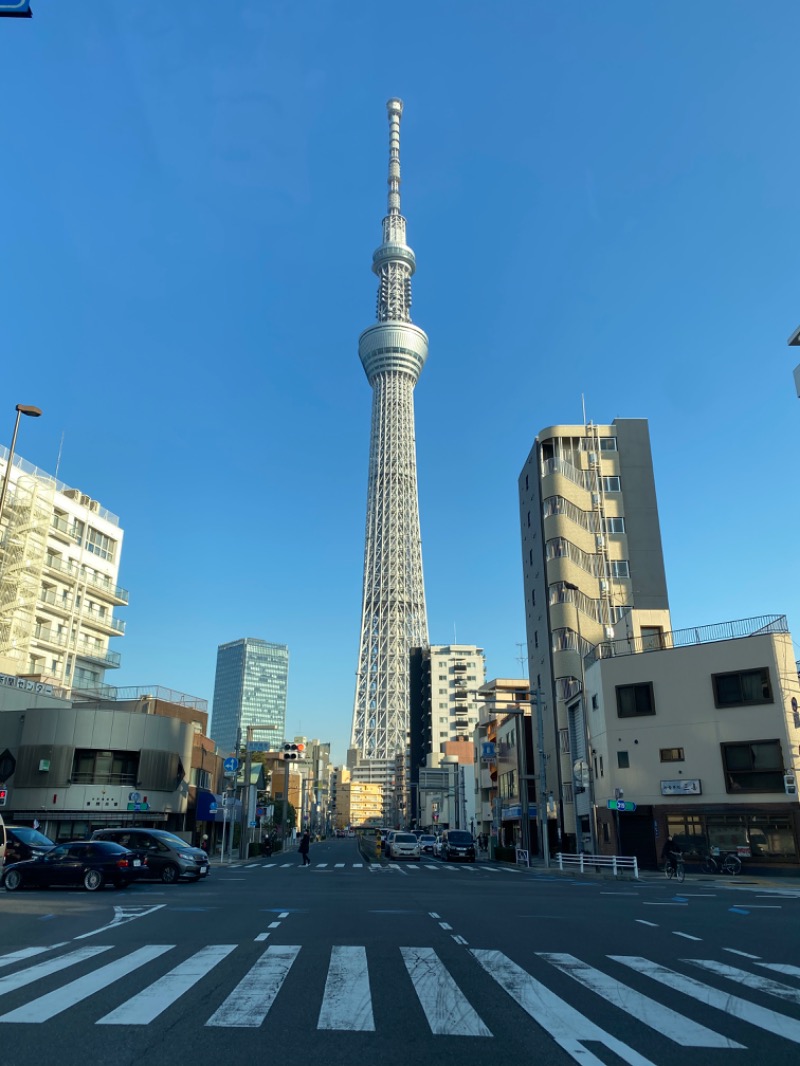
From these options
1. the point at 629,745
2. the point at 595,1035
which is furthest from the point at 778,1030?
the point at 629,745

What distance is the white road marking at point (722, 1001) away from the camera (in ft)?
24.9

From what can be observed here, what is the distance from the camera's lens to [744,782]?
121 feet

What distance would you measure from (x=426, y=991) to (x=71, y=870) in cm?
1768

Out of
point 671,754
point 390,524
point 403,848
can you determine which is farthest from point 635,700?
point 390,524

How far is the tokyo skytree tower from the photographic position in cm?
16812

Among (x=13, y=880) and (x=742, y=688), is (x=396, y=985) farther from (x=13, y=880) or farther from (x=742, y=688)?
(x=742, y=688)

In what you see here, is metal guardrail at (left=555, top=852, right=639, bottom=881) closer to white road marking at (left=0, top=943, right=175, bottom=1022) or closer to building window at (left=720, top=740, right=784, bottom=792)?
building window at (left=720, top=740, right=784, bottom=792)

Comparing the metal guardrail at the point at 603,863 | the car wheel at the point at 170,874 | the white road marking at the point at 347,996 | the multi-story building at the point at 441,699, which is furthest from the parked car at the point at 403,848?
the multi-story building at the point at 441,699

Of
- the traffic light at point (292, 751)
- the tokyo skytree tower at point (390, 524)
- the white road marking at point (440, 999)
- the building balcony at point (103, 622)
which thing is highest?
the tokyo skytree tower at point (390, 524)

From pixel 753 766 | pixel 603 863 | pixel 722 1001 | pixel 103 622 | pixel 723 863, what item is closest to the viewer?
pixel 722 1001

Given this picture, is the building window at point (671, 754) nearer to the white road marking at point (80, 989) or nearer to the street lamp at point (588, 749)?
the street lamp at point (588, 749)

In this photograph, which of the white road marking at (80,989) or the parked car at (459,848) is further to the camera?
the parked car at (459,848)

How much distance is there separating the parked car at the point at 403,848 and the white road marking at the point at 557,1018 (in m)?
42.8

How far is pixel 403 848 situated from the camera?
51094 mm
